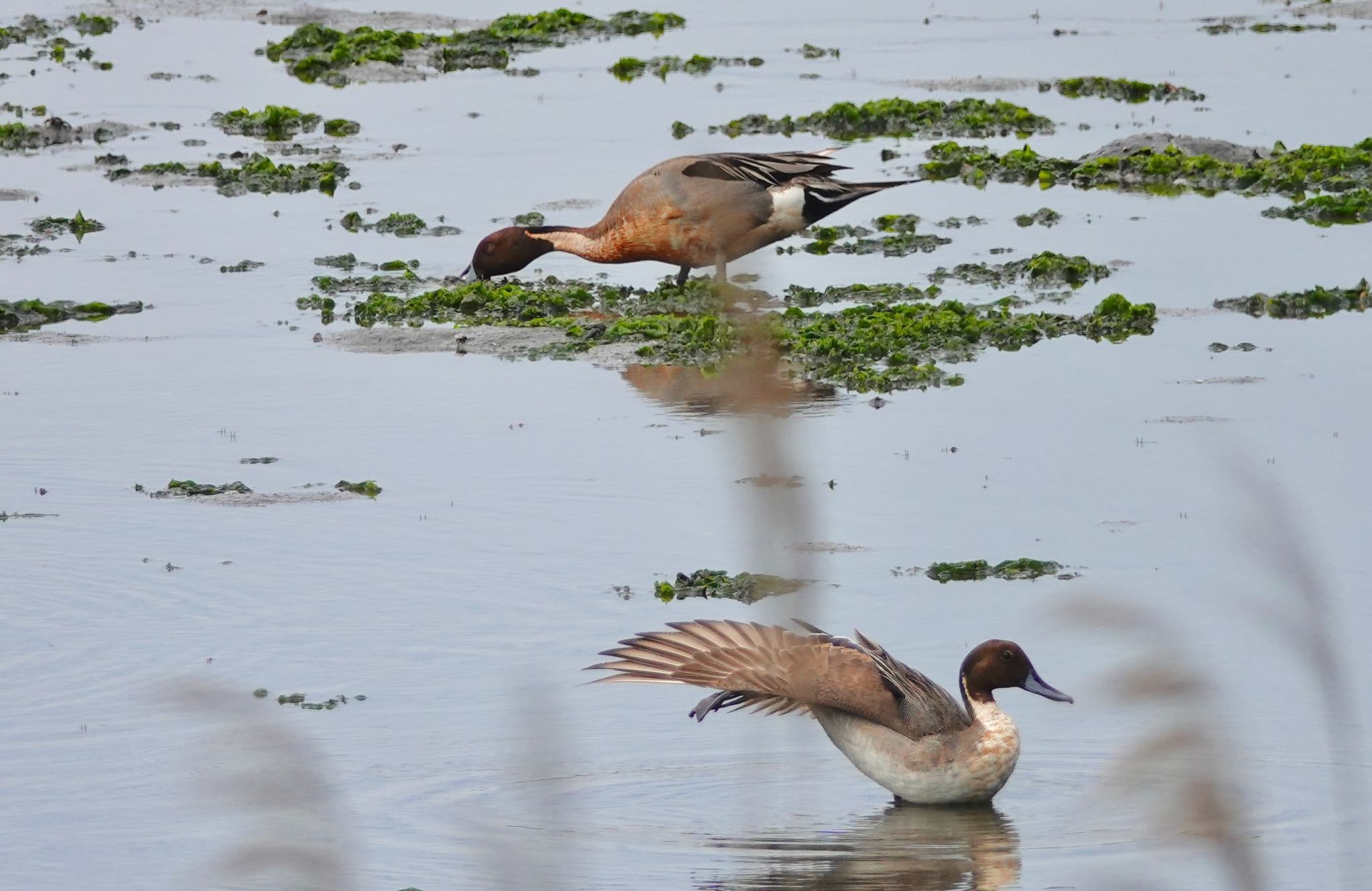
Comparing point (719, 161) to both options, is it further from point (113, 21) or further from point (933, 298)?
point (113, 21)

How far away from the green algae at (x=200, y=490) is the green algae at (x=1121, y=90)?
10982 millimetres

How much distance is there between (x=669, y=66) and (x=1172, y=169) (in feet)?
22.9

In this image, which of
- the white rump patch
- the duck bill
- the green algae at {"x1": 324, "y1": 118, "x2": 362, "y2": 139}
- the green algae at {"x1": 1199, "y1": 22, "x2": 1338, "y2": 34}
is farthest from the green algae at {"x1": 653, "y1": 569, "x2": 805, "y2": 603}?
the green algae at {"x1": 1199, "y1": 22, "x2": 1338, "y2": 34}

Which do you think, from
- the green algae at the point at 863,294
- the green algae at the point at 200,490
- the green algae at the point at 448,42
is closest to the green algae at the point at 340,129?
the green algae at the point at 448,42

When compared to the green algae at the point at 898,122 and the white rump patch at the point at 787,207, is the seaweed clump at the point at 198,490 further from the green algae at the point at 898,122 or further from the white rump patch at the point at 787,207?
the green algae at the point at 898,122

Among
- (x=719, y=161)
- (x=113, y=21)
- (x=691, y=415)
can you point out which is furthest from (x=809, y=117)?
(x=113, y=21)

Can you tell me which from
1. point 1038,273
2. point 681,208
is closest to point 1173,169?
point 1038,273

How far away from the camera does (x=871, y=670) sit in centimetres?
552

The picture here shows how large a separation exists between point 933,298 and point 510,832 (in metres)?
6.93

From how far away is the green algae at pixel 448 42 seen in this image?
21062 millimetres

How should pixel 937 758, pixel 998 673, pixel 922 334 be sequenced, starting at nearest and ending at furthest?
1. pixel 937 758
2. pixel 998 673
3. pixel 922 334

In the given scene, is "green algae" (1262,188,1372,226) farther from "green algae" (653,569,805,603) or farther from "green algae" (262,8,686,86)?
"green algae" (262,8,686,86)

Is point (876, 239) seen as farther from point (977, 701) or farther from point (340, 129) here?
point (977, 701)

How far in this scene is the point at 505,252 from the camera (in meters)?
12.6
